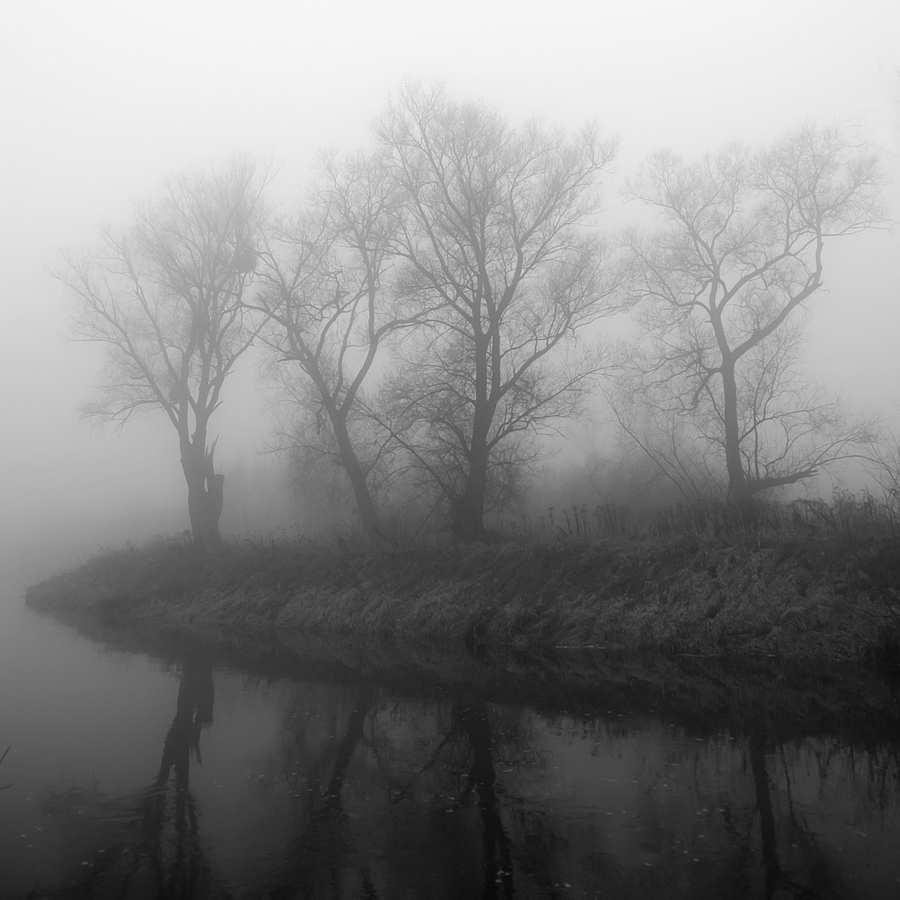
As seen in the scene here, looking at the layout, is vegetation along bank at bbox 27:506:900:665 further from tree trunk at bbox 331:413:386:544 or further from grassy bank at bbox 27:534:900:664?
tree trunk at bbox 331:413:386:544

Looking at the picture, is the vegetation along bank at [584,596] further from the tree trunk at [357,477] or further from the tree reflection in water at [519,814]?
the tree reflection in water at [519,814]

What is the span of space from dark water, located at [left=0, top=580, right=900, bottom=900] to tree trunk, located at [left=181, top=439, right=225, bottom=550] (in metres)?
18.3

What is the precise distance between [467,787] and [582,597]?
8.85m

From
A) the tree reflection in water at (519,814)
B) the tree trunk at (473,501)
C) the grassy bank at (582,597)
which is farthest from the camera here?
the tree trunk at (473,501)

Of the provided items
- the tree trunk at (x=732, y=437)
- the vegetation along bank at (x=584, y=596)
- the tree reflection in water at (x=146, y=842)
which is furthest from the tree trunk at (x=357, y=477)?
the tree reflection in water at (x=146, y=842)

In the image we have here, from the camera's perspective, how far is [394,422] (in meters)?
22.9

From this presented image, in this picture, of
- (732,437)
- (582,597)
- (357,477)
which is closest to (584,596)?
(582,597)

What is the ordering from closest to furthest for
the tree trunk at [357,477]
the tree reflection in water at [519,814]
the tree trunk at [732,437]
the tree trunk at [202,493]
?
the tree reflection in water at [519,814] → the tree trunk at [732,437] → the tree trunk at [357,477] → the tree trunk at [202,493]

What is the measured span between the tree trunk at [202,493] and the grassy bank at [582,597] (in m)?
5.38

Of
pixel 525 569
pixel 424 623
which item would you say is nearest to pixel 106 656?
pixel 424 623

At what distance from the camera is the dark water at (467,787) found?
511 cm

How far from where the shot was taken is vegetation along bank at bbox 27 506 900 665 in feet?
40.5

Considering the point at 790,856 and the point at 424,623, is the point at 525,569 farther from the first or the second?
the point at 790,856

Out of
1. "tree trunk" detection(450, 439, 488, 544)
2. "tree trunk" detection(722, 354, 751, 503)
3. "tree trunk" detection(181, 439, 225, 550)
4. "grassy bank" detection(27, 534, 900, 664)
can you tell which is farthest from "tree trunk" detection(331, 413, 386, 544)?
"tree trunk" detection(722, 354, 751, 503)
